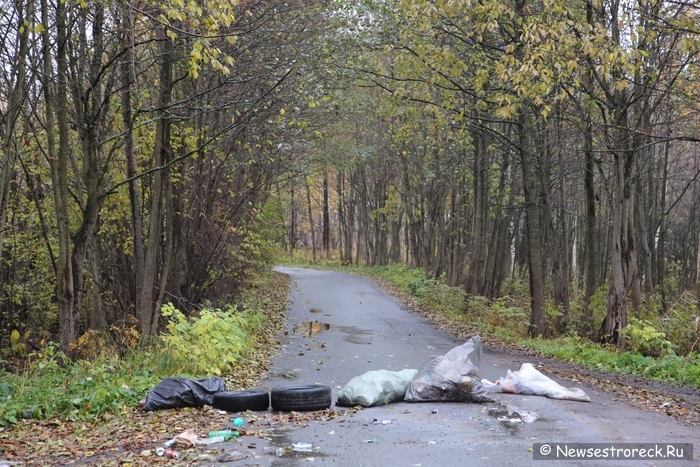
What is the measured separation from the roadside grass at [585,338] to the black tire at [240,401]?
6.82m

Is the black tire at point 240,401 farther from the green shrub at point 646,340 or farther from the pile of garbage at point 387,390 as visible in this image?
the green shrub at point 646,340

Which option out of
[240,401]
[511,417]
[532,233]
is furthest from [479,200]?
[240,401]

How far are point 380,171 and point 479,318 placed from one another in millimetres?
22603

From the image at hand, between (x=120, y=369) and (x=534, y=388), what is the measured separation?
5.97 meters

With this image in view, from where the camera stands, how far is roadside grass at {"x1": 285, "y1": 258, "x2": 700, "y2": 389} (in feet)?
39.0

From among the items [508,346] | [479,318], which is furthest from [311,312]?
[508,346]

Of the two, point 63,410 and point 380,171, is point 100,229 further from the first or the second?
point 380,171

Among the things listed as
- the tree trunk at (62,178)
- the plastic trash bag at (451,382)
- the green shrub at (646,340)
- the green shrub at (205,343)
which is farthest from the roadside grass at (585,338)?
the tree trunk at (62,178)

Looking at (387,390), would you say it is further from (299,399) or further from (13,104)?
(13,104)

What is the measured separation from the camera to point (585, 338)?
16203 millimetres

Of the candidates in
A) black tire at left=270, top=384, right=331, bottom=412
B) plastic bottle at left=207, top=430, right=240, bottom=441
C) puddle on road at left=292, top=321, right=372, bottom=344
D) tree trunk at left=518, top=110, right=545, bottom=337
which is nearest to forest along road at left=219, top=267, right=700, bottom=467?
plastic bottle at left=207, top=430, right=240, bottom=441

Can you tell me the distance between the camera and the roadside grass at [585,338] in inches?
468

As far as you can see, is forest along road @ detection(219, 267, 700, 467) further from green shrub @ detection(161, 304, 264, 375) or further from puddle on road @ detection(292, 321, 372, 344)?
puddle on road @ detection(292, 321, 372, 344)

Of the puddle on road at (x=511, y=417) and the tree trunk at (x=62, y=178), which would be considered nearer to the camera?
the puddle on road at (x=511, y=417)
